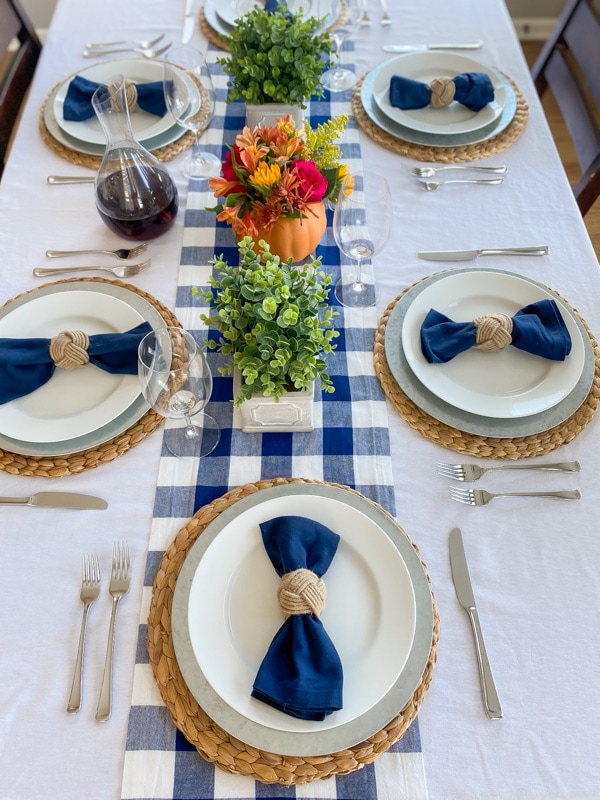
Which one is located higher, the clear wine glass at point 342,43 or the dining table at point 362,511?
the clear wine glass at point 342,43

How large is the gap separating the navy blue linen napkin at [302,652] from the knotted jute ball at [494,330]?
0.40 meters

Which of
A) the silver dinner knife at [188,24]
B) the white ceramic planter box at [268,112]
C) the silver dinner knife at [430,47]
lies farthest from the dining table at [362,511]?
the silver dinner knife at [188,24]

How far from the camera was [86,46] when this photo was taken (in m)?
1.46

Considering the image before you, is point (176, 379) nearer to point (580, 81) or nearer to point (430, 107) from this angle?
point (430, 107)

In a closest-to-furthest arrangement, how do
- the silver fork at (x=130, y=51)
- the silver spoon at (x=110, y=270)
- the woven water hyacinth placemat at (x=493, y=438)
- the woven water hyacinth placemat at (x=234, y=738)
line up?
the woven water hyacinth placemat at (x=234, y=738) < the woven water hyacinth placemat at (x=493, y=438) < the silver spoon at (x=110, y=270) < the silver fork at (x=130, y=51)

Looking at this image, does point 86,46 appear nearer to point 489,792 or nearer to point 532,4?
point 489,792

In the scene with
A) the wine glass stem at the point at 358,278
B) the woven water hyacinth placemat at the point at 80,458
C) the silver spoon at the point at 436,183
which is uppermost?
the silver spoon at the point at 436,183

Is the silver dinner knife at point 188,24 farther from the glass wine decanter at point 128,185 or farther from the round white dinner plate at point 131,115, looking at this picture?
the glass wine decanter at point 128,185

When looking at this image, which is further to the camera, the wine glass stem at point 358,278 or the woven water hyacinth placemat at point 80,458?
the wine glass stem at point 358,278

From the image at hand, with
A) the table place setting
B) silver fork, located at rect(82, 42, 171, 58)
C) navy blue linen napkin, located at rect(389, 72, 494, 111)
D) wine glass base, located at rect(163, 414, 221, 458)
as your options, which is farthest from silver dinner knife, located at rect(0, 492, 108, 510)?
silver fork, located at rect(82, 42, 171, 58)

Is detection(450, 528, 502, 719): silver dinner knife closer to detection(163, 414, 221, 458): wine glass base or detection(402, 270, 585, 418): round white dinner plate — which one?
detection(402, 270, 585, 418): round white dinner plate

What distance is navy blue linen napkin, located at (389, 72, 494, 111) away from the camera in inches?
49.3

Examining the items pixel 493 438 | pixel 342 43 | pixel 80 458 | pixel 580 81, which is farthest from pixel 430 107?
pixel 80 458

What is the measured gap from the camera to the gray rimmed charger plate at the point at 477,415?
34.6 inches
